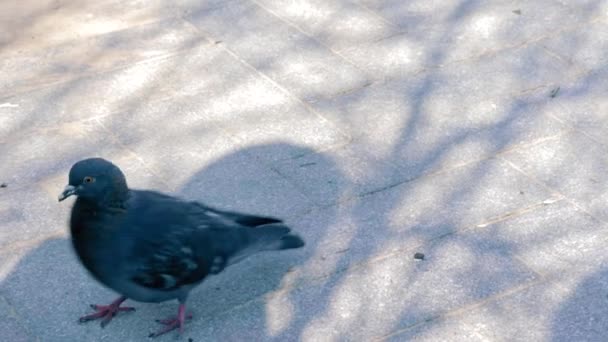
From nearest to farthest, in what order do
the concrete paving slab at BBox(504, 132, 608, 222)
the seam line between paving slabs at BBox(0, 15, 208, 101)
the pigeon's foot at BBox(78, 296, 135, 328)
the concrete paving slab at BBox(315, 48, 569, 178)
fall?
the pigeon's foot at BBox(78, 296, 135, 328)
the concrete paving slab at BBox(504, 132, 608, 222)
the concrete paving slab at BBox(315, 48, 569, 178)
the seam line between paving slabs at BBox(0, 15, 208, 101)

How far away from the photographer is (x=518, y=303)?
459 centimetres

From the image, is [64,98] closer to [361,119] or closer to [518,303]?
[361,119]

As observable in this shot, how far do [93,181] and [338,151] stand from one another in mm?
1818

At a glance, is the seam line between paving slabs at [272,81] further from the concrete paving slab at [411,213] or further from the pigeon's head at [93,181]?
the pigeon's head at [93,181]

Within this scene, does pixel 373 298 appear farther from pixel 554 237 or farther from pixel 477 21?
pixel 477 21

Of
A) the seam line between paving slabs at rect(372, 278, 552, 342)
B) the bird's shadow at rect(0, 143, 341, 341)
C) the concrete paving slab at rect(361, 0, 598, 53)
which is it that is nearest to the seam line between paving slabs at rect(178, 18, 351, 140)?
the bird's shadow at rect(0, 143, 341, 341)

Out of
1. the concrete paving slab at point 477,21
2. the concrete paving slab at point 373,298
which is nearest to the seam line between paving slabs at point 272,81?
the concrete paving slab at point 477,21

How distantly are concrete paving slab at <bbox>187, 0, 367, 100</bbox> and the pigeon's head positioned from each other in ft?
7.17

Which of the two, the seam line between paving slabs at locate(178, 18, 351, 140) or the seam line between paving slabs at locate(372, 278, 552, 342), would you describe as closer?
the seam line between paving slabs at locate(372, 278, 552, 342)

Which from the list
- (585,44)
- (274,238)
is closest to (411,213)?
(274,238)

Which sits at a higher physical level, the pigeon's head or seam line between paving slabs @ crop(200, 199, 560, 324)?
the pigeon's head

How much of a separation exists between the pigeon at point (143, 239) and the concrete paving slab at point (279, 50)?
1921 millimetres

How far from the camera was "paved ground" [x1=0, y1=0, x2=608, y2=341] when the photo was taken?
4.59 m

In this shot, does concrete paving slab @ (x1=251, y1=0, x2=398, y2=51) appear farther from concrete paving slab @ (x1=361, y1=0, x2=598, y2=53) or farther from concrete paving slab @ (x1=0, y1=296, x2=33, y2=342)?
concrete paving slab @ (x1=0, y1=296, x2=33, y2=342)
